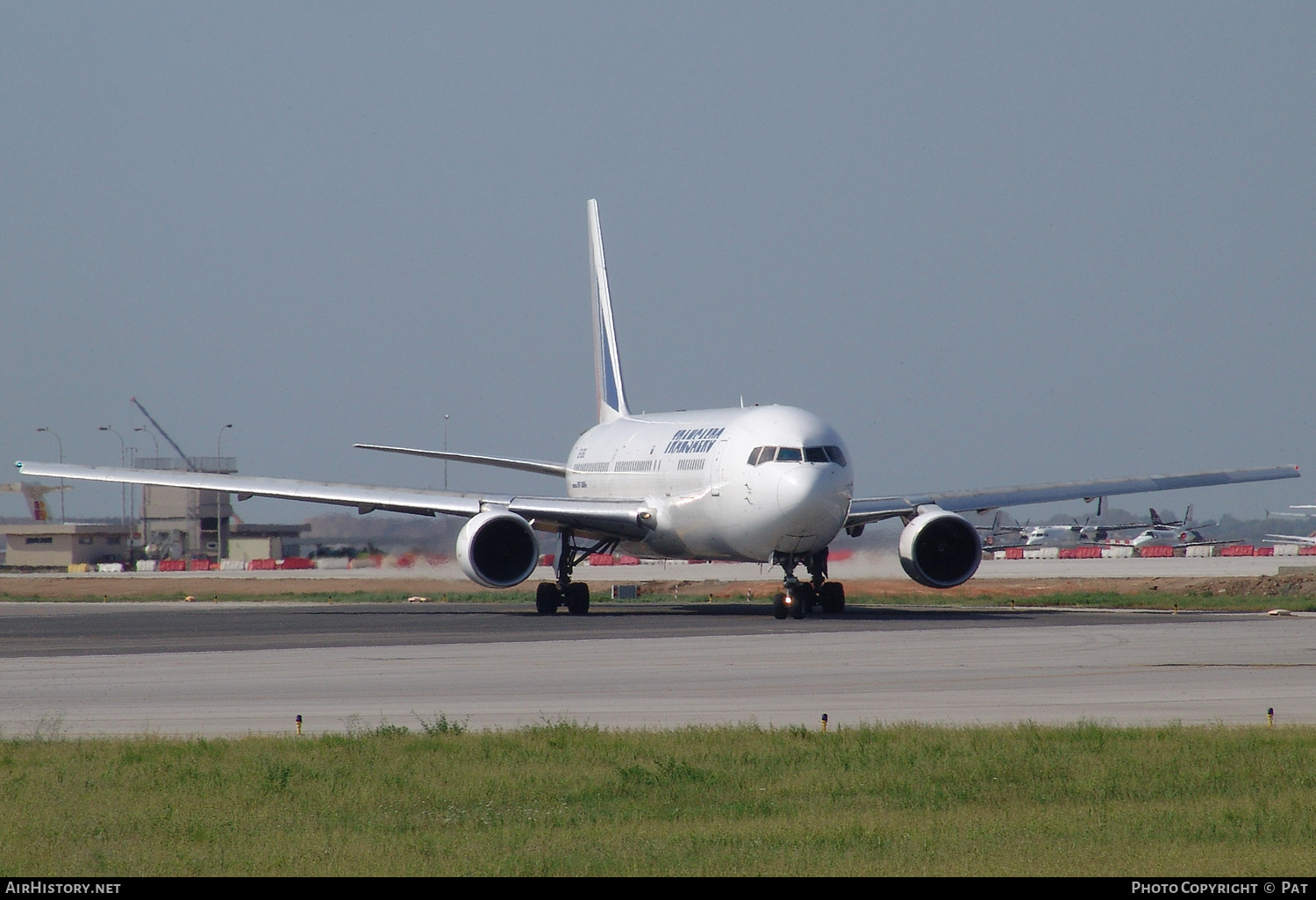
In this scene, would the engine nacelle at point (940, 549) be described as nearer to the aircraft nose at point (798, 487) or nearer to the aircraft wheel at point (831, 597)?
the aircraft wheel at point (831, 597)

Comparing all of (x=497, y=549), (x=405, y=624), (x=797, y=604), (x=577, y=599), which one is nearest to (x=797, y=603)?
(x=797, y=604)

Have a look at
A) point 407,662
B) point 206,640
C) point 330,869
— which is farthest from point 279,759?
point 206,640

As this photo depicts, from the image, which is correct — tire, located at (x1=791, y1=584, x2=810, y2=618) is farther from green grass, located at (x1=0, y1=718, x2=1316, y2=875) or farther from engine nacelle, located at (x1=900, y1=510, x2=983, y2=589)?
green grass, located at (x1=0, y1=718, x2=1316, y2=875)

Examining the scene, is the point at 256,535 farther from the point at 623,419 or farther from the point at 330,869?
the point at 330,869

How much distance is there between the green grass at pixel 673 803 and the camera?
8.58m

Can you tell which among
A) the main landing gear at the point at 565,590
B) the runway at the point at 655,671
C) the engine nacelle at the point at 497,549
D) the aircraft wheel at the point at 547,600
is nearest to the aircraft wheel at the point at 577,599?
the main landing gear at the point at 565,590

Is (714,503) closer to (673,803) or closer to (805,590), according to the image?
(805,590)

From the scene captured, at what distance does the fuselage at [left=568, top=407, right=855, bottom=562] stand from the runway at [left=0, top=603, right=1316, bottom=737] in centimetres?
208

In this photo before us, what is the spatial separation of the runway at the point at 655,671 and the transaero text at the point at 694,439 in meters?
4.66

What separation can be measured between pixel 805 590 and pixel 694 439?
5347 mm

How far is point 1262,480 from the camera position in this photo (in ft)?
136

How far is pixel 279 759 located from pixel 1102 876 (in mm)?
6490

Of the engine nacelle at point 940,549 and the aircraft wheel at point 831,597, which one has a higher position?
the engine nacelle at point 940,549

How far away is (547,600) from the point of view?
39.2 meters
